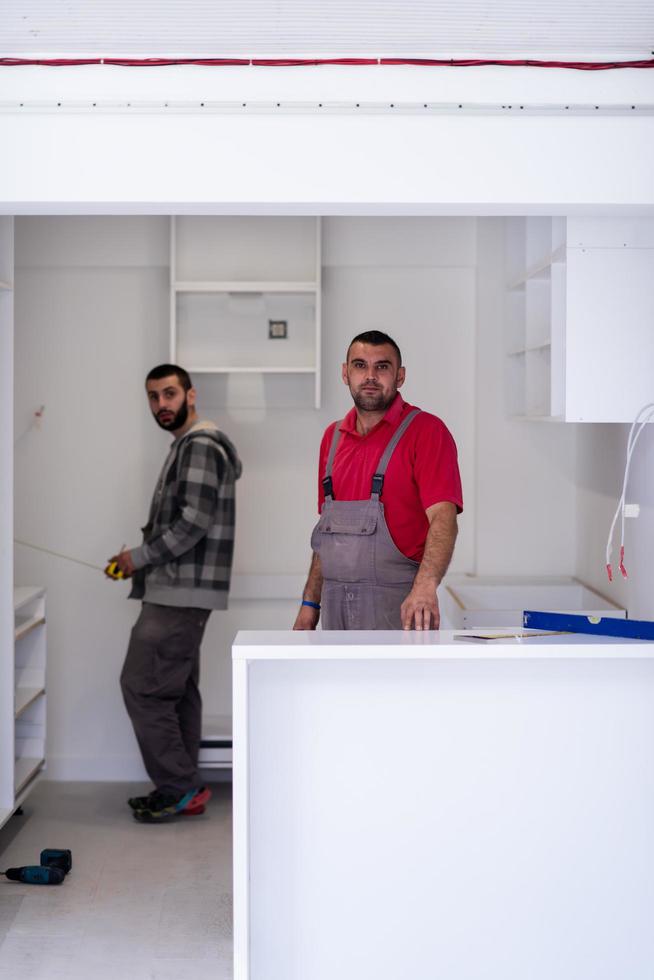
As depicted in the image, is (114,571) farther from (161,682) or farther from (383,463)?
(383,463)

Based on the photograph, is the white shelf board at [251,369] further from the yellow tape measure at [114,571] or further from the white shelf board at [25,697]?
the white shelf board at [25,697]

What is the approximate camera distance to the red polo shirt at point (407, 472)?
11.1ft

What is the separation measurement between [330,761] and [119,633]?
2442 millimetres

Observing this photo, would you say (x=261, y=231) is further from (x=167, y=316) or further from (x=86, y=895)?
(x=86, y=895)

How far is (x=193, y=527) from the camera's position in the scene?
432cm

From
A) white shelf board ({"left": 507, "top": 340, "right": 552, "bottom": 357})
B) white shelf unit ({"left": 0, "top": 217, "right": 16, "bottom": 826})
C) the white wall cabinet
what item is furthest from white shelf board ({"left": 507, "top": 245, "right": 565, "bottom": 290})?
white shelf unit ({"left": 0, "top": 217, "right": 16, "bottom": 826})

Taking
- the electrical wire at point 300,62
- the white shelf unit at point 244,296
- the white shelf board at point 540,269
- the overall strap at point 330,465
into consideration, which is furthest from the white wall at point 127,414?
the electrical wire at point 300,62

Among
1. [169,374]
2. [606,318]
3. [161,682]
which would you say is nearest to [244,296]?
[169,374]

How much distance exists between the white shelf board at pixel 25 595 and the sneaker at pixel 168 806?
2.91 ft

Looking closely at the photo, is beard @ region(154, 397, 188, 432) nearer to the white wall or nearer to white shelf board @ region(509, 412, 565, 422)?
the white wall

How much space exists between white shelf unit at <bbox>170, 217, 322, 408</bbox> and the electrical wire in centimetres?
204

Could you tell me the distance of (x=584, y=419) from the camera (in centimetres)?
325

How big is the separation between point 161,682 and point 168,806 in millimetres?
472

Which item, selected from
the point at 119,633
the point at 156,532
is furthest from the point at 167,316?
the point at 119,633
